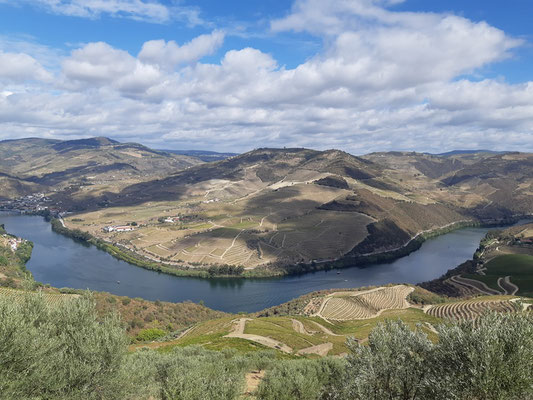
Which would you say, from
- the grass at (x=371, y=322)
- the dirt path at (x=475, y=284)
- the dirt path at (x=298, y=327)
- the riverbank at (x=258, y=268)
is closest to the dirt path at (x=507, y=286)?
the dirt path at (x=475, y=284)

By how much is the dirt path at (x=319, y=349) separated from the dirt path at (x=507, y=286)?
89280mm

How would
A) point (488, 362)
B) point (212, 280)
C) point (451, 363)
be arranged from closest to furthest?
point (488, 362)
point (451, 363)
point (212, 280)

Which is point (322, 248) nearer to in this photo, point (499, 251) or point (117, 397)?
point (499, 251)

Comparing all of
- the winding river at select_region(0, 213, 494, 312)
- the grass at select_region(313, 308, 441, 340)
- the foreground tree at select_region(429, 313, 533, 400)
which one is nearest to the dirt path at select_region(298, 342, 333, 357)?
the grass at select_region(313, 308, 441, 340)

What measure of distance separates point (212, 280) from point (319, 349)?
3627 inches

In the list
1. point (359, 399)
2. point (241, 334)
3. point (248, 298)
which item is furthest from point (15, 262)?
point (359, 399)

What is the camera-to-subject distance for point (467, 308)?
94562 millimetres

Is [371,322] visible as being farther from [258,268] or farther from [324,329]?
[258,268]

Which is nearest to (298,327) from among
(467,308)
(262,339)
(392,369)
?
(262,339)

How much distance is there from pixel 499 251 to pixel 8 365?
204 metres

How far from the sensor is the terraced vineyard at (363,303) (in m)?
101

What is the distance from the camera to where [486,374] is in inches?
622

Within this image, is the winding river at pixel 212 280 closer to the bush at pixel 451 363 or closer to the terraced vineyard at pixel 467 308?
the terraced vineyard at pixel 467 308

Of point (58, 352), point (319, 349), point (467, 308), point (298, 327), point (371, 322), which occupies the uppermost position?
point (58, 352)
